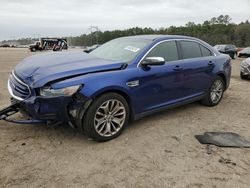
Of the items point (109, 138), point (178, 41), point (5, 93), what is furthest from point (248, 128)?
point (5, 93)

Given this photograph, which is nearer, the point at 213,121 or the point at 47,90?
the point at 47,90

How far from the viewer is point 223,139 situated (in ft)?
14.5

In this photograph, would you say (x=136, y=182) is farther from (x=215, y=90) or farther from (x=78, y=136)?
(x=215, y=90)

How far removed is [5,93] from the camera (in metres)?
7.08

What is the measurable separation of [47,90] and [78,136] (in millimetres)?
963

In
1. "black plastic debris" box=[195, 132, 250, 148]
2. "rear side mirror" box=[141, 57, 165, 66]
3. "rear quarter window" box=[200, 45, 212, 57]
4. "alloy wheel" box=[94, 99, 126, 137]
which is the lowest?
"black plastic debris" box=[195, 132, 250, 148]

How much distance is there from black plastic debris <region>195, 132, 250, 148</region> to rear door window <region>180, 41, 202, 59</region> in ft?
5.33

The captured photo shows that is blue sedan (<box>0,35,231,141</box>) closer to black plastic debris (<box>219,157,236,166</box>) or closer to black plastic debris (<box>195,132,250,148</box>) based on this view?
black plastic debris (<box>195,132,250,148</box>)

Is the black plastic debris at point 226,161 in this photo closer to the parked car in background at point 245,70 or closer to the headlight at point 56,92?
the headlight at point 56,92

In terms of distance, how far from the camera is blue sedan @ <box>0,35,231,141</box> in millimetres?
3770

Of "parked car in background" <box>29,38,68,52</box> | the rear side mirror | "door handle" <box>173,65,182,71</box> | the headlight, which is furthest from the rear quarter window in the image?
"parked car in background" <box>29,38,68,52</box>

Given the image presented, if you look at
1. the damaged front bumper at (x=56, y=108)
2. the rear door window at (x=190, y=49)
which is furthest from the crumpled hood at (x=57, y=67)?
the rear door window at (x=190, y=49)

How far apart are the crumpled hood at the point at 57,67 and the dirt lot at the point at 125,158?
3.03ft

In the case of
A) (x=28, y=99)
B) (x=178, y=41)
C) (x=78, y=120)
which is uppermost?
(x=178, y=41)
